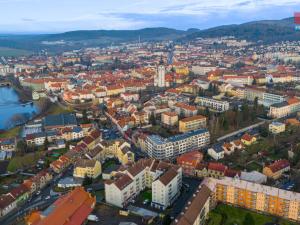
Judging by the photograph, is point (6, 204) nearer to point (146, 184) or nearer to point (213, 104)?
point (146, 184)

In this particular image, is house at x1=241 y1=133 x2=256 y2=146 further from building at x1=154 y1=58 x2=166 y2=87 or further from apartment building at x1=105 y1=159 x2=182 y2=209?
building at x1=154 y1=58 x2=166 y2=87

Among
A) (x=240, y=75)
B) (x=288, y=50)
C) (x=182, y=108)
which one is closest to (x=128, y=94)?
(x=182, y=108)

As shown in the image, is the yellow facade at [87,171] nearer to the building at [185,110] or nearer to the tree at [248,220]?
the tree at [248,220]

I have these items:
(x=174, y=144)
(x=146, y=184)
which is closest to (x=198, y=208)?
(x=146, y=184)

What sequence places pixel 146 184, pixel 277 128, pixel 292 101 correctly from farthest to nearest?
pixel 292 101, pixel 277 128, pixel 146 184

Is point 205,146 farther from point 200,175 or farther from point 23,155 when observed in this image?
point 23,155

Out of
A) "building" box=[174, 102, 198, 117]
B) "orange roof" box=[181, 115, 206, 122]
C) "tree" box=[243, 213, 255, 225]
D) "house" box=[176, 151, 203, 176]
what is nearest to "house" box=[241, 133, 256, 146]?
"orange roof" box=[181, 115, 206, 122]

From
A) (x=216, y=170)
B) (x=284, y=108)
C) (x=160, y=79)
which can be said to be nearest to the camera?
(x=216, y=170)
